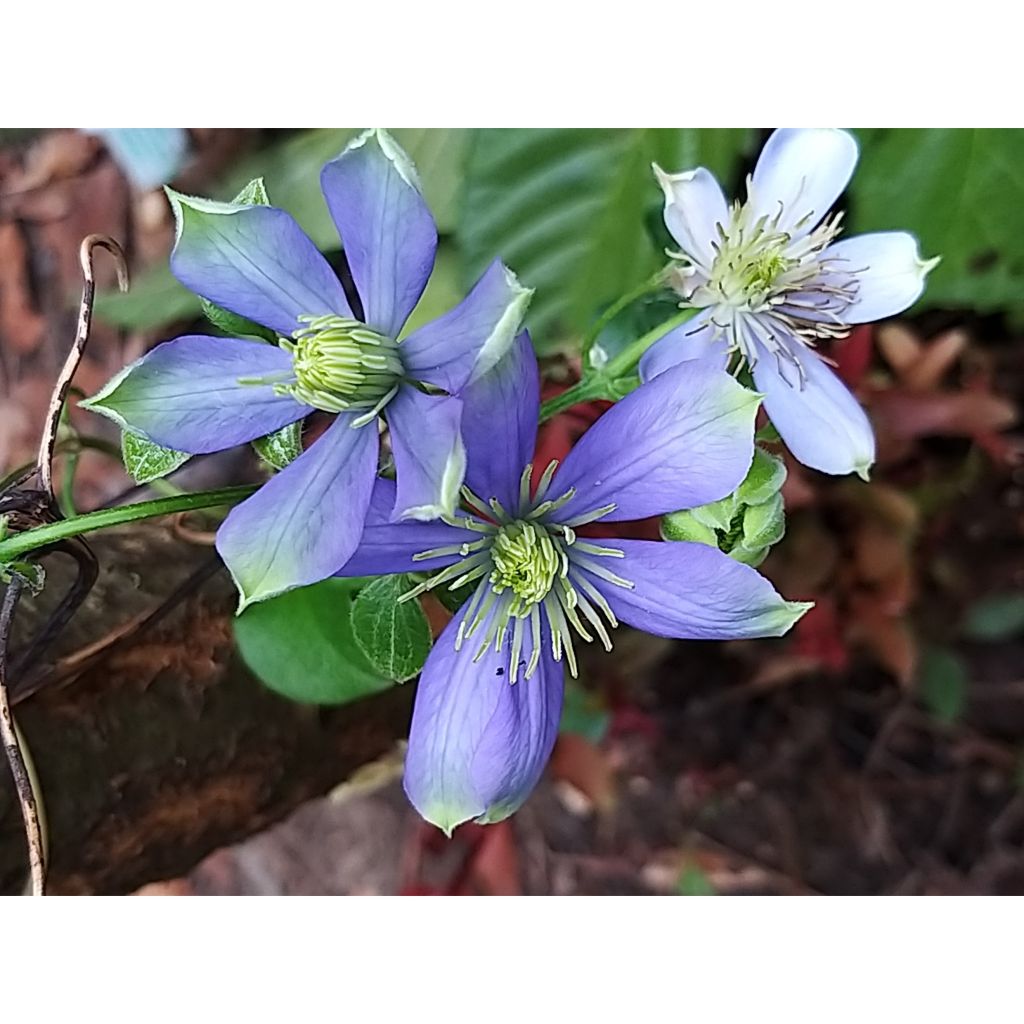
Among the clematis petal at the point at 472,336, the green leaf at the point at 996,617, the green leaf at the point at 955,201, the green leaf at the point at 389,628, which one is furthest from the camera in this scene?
the green leaf at the point at 996,617

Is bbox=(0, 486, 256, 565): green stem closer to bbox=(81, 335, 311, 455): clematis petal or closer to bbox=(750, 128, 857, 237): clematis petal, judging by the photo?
bbox=(81, 335, 311, 455): clematis petal

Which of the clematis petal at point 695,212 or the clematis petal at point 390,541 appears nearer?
the clematis petal at point 390,541

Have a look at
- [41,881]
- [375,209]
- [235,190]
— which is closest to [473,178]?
[235,190]

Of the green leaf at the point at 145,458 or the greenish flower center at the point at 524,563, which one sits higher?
the green leaf at the point at 145,458

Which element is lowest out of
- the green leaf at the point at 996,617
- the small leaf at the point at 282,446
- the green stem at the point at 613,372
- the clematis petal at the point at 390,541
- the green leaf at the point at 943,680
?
the green leaf at the point at 943,680

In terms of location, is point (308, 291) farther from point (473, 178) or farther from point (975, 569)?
point (975, 569)

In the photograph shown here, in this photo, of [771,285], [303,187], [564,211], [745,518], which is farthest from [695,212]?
[303,187]

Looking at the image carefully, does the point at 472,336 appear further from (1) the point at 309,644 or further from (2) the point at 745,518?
(1) the point at 309,644

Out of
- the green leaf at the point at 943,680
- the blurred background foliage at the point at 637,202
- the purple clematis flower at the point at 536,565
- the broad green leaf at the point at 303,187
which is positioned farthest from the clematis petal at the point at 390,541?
the green leaf at the point at 943,680

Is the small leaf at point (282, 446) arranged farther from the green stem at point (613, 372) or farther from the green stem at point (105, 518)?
the green stem at point (613, 372)
